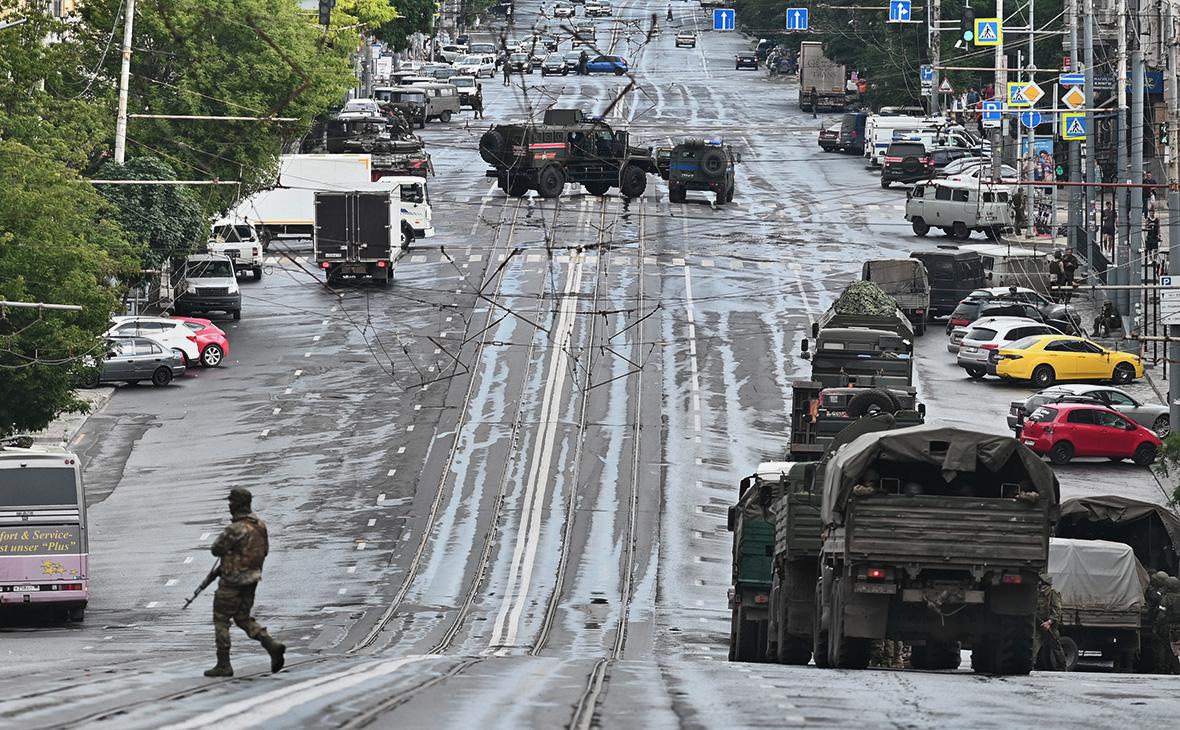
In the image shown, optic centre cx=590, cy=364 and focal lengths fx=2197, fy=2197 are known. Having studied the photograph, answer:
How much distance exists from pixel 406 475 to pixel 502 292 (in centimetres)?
1796

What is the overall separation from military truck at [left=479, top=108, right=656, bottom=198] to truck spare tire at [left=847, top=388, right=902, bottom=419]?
122 ft

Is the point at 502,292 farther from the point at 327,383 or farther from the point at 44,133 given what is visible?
the point at 44,133

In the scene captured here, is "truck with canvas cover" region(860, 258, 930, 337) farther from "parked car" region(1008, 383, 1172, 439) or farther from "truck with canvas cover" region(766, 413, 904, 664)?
"truck with canvas cover" region(766, 413, 904, 664)

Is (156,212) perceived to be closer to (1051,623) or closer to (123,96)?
(123,96)

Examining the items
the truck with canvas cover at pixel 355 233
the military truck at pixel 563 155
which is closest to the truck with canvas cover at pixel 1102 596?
the truck with canvas cover at pixel 355 233

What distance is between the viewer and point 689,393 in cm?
5181

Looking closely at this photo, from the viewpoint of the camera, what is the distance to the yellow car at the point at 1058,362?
54.2 m

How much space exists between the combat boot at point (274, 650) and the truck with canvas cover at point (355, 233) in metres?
43.6

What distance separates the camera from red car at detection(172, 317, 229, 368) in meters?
55.3

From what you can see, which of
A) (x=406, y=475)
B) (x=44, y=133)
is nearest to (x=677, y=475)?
(x=406, y=475)

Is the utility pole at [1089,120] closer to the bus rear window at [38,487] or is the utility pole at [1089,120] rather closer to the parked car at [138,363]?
the parked car at [138,363]

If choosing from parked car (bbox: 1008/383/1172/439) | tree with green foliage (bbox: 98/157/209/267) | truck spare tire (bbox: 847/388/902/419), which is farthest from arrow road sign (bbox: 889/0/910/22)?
truck spare tire (bbox: 847/388/902/419)

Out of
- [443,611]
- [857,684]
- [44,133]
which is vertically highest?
[44,133]

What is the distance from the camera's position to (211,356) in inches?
2189
